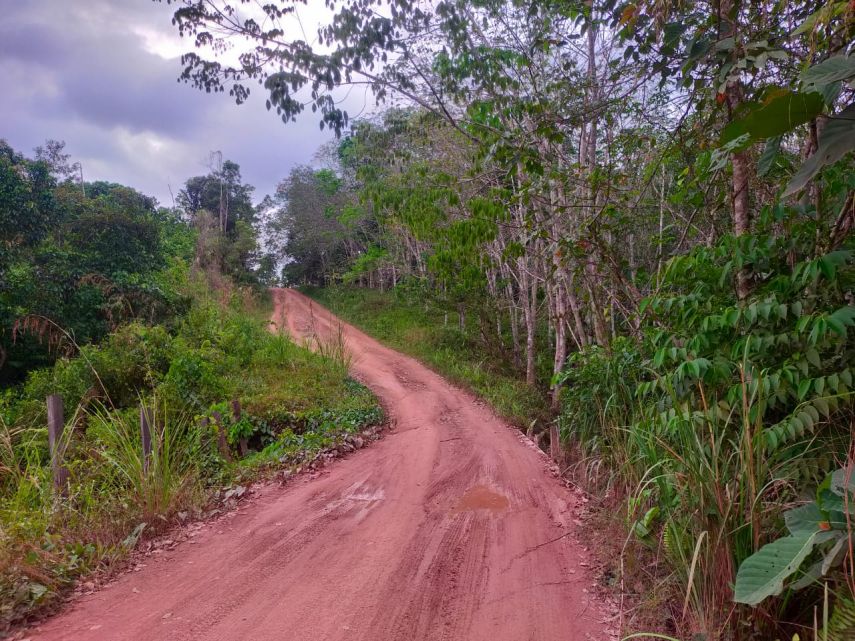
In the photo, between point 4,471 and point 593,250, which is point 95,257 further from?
point 593,250

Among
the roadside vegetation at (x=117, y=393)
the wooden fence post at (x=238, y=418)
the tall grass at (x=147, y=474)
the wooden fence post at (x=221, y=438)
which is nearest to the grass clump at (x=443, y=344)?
the roadside vegetation at (x=117, y=393)

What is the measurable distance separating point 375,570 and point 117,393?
772 centimetres

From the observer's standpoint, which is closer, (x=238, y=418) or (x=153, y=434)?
(x=153, y=434)

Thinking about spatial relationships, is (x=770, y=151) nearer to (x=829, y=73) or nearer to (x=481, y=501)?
(x=829, y=73)

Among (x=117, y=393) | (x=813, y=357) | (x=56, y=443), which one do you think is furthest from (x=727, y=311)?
(x=117, y=393)

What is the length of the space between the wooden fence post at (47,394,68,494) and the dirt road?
1278 millimetres

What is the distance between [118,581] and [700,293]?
15.2 feet

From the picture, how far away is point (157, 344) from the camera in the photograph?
10.2 m

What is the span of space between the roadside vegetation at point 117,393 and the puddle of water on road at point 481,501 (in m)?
2.32

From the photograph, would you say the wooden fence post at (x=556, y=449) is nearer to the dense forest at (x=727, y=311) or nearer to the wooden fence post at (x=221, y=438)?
the dense forest at (x=727, y=311)

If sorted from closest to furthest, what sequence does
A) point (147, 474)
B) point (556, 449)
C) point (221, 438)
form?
point (147, 474) → point (221, 438) → point (556, 449)

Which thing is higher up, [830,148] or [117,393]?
[830,148]

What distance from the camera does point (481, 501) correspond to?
17.7 feet

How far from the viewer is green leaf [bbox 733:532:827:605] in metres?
1.64
